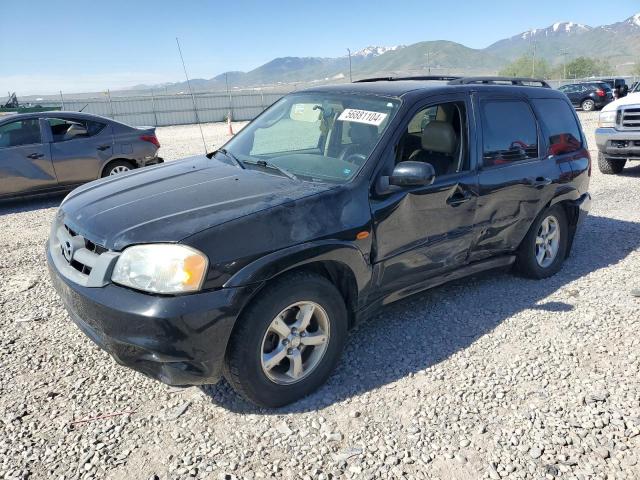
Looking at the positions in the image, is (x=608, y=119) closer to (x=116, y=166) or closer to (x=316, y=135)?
(x=316, y=135)

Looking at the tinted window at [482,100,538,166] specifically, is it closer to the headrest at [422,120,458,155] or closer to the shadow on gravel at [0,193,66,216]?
the headrest at [422,120,458,155]

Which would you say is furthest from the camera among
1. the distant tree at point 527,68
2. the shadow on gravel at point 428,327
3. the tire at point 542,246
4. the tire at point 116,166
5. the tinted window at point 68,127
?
the distant tree at point 527,68

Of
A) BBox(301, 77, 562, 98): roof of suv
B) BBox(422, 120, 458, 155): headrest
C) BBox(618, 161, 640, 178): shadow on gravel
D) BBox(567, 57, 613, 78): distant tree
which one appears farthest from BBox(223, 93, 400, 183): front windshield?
BBox(567, 57, 613, 78): distant tree

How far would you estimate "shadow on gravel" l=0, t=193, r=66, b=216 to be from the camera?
8250 mm

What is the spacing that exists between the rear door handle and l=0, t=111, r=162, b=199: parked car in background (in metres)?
6.87

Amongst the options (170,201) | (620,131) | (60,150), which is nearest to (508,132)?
(170,201)

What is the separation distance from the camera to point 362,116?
3.60 m

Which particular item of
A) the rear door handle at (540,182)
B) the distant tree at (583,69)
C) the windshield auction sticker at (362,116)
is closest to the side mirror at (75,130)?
the windshield auction sticker at (362,116)

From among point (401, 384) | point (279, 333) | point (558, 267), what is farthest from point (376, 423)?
point (558, 267)

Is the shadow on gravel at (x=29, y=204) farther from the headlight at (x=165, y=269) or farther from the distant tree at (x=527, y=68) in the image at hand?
the distant tree at (x=527, y=68)

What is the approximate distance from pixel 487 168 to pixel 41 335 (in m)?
3.64

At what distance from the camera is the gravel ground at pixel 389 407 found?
254cm

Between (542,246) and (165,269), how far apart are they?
12.3 ft

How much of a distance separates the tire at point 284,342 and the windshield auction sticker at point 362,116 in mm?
1229
